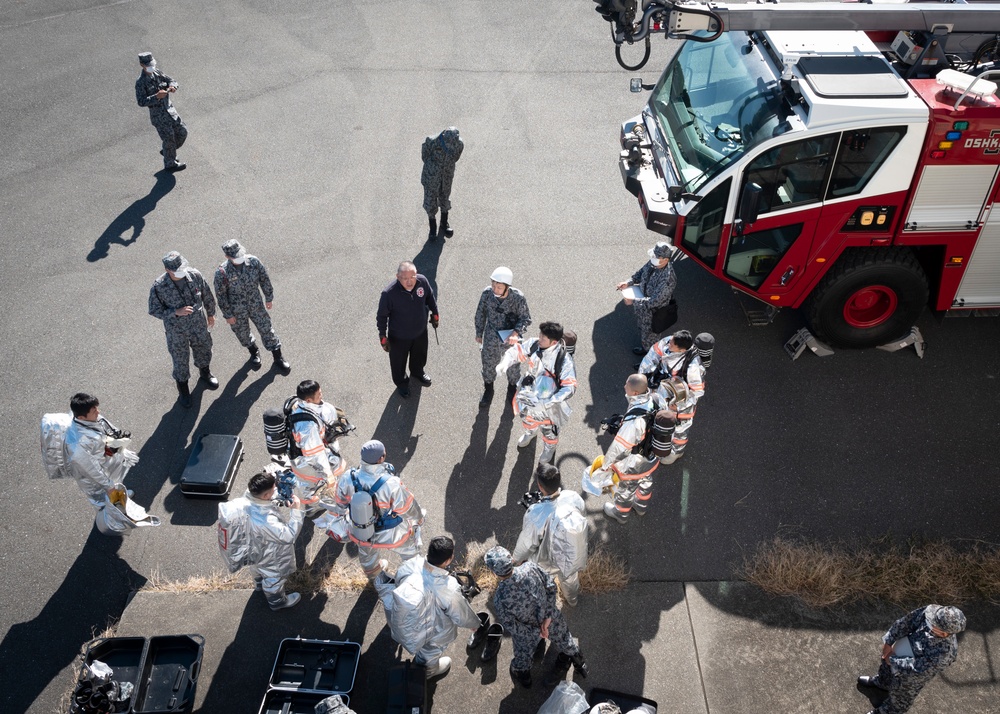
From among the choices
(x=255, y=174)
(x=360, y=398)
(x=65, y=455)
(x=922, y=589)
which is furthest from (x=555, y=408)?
(x=255, y=174)

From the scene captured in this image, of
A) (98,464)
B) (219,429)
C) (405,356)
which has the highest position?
(98,464)

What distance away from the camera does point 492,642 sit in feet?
20.9

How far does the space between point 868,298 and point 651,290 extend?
253 cm

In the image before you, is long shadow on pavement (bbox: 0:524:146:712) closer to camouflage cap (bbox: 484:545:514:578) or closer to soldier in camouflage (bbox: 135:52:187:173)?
camouflage cap (bbox: 484:545:514:578)

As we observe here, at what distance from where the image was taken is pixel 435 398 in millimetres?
8516

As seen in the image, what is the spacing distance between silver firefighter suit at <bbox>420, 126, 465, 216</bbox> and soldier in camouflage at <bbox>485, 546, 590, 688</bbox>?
5.66 metres

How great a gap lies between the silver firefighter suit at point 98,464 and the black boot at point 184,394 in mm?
1321

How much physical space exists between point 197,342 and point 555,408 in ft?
12.8

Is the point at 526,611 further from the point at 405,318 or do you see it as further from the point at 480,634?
the point at 405,318

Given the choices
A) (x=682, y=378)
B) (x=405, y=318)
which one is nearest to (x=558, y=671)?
(x=682, y=378)

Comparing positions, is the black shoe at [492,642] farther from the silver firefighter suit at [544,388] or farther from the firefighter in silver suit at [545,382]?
the silver firefighter suit at [544,388]

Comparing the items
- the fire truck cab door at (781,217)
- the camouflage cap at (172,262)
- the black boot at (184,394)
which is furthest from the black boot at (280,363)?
the fire truck cab door at (781,217)

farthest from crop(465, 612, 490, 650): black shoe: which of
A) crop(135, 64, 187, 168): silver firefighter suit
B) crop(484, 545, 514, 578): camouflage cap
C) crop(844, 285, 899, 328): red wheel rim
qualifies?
crop(135, 64, 187, 168): silver firefighter suit

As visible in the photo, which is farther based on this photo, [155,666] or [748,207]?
[748,207]
